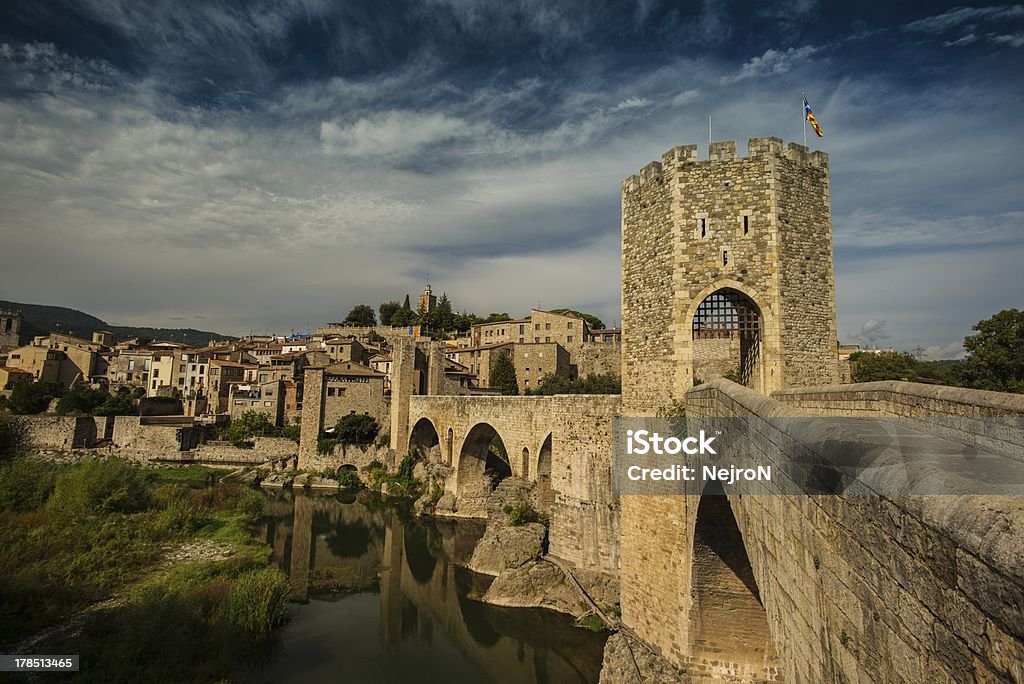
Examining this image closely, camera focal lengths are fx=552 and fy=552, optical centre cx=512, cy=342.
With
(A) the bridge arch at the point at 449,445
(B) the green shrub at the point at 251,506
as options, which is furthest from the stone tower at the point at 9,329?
(A) the bridge arch at the point at 449,445

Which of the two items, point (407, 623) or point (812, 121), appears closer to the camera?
point (812, 121)

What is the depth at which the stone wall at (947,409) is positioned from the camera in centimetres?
350

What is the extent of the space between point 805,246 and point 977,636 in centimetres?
971

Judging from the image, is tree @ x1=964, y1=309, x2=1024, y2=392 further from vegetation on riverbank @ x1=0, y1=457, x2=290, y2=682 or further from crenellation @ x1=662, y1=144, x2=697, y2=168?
vegetation on riverbank @ x1=0, y1=457, x2=290, y2=682

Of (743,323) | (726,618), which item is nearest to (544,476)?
(726,618)

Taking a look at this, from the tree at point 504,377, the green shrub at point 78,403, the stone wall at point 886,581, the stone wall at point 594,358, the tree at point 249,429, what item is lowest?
the tree at point 249,429

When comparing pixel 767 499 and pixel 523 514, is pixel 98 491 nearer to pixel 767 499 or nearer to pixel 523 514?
pixel 523 514

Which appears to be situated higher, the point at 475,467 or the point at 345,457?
the point at 475,467

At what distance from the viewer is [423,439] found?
3884 cm

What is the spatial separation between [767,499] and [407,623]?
15.8m

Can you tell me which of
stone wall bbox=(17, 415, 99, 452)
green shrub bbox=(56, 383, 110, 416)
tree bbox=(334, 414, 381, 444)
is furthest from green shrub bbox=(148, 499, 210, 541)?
green shrub bbox=(56, 383, 110, 416)

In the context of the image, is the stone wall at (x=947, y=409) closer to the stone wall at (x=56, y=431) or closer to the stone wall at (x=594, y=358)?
the stone wall at (x=594, y=358)

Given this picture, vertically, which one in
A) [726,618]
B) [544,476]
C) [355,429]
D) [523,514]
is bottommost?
[523,514]

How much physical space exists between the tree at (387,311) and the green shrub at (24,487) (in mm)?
67518
